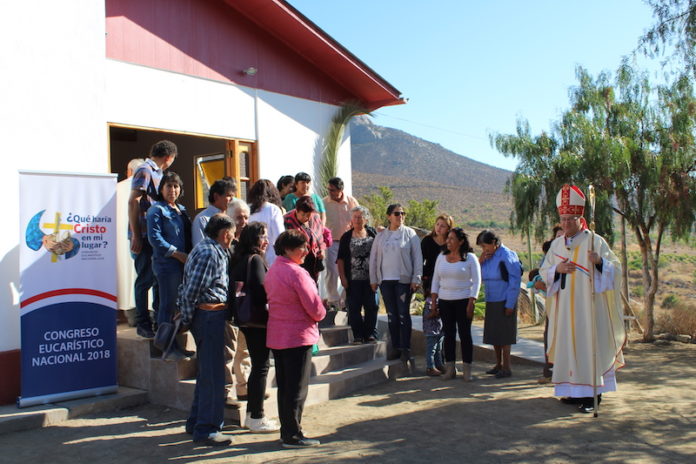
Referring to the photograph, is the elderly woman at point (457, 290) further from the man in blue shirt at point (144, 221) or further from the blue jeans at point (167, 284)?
the man in blue shirt at point (144, 221)

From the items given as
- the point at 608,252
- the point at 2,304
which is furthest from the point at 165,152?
the point at 608,252

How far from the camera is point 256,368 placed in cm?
541

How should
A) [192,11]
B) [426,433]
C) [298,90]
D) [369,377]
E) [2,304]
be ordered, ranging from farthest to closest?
[298,90]
[192,11]
[369,377]
[2,304]
[426,433]

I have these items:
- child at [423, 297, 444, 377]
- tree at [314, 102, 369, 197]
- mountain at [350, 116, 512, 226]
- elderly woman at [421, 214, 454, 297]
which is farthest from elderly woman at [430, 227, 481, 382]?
mountain at [350, 116, 512, 226]

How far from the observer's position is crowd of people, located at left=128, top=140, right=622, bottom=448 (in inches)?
202

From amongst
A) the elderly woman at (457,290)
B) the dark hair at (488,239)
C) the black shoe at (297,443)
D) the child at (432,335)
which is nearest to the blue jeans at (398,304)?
the child at (432,335)

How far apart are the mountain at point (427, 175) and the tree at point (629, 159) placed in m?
38.7

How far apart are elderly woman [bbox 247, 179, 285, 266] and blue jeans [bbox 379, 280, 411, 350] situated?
1.71 metres

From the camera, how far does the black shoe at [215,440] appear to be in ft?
16.8

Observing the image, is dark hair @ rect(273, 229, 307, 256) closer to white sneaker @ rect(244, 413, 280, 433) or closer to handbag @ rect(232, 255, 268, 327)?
handbag @ rect(232, 255, 268, 327)

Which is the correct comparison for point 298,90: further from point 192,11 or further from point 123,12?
point 123,12

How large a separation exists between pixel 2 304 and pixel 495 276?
5392 millimetres

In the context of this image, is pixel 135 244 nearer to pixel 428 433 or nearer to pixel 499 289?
pixel 428 433

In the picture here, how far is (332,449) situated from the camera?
5113mm
